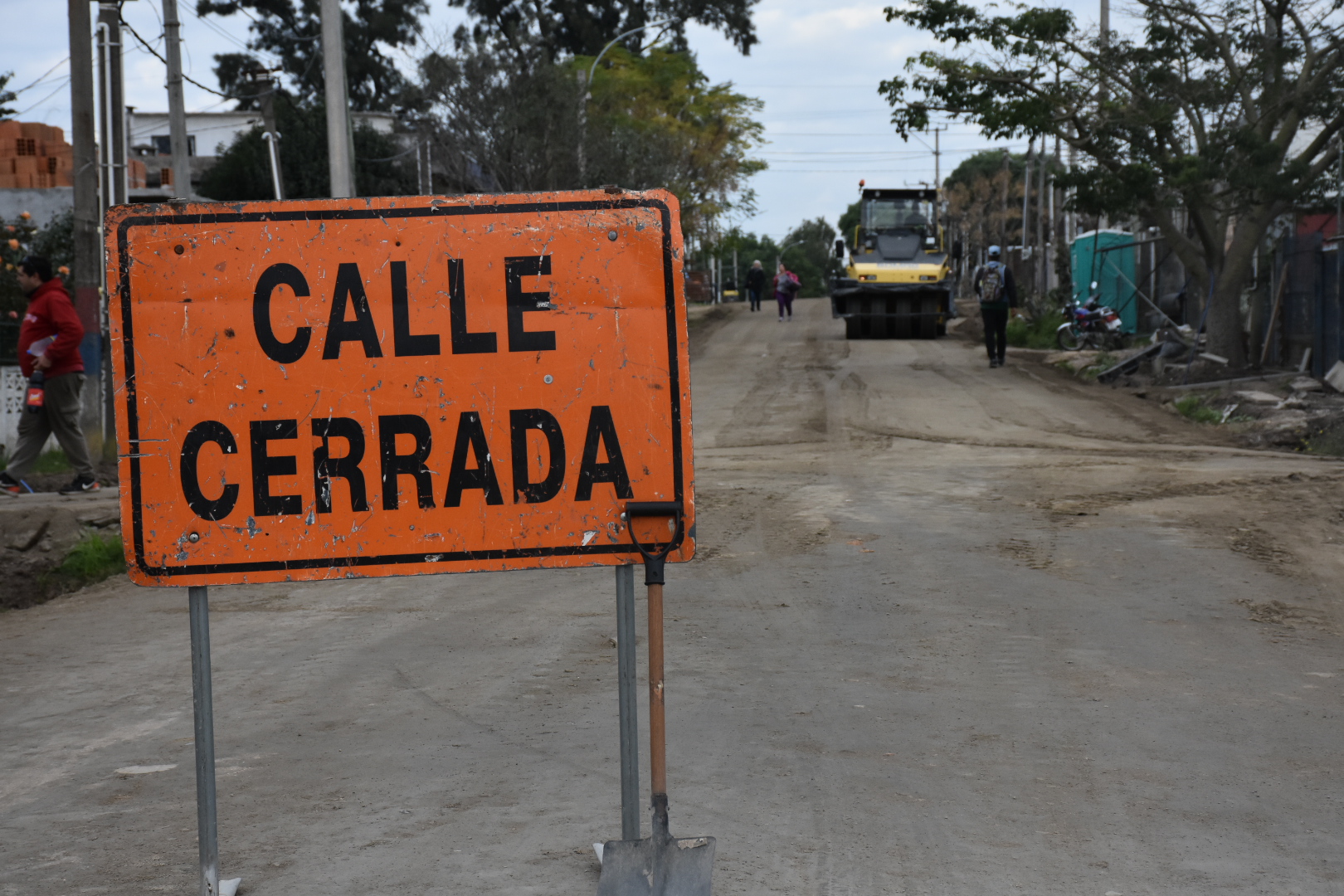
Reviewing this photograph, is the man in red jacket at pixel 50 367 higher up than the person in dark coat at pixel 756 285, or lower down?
lower down

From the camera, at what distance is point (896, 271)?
96.7 feet

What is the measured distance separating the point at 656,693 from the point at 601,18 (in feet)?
164

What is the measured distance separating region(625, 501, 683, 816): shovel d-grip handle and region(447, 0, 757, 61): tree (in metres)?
47.4

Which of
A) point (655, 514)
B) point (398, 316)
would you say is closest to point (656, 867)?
point (655, 514)

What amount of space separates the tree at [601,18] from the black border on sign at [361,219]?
4707 centimetres

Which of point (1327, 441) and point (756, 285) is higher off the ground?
point (756, 285)

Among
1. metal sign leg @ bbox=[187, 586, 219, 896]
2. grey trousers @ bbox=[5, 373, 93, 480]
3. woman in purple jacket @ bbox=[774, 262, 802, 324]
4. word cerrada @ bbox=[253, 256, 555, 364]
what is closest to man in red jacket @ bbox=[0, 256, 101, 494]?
grey trousers @ bbox=[5, 373, 93, 480]

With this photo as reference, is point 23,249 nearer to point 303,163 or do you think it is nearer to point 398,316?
point 303,163

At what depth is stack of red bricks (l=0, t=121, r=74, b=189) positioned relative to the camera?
122ft

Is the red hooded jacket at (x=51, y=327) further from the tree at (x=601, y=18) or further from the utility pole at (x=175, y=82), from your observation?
the tree at (x=601, y=18)

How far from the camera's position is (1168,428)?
15938 millimetres

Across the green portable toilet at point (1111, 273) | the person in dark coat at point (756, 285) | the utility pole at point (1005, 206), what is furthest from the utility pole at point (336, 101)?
the utility pole at point (1005, 206)

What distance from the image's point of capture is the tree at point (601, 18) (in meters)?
49.4

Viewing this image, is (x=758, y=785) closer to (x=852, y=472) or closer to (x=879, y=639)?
(x=879, y=639)
